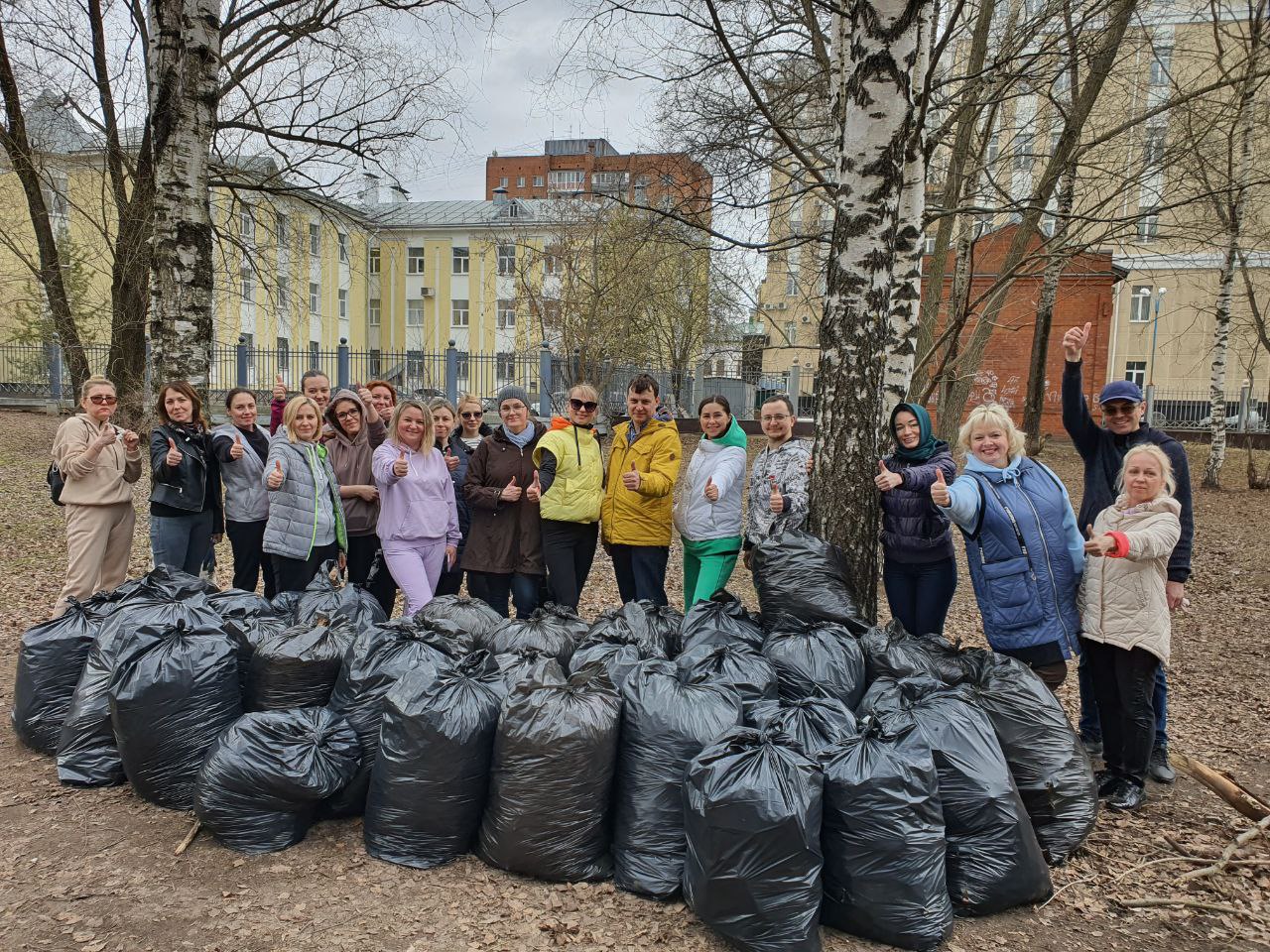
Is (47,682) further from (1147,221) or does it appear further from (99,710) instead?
(1147,221)

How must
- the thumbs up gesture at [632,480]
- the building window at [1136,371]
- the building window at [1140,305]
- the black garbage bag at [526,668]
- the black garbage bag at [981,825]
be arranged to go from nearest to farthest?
the black garbage bag at [981,825], the black garbage bag at [526,668], the thumbs up gesture at [632,480], the building window at [1140,305], the building window at [1136,371]

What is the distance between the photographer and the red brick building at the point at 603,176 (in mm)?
9042

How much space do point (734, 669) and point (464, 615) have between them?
1431 millimetres

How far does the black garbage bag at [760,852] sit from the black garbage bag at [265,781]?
4.54 feet

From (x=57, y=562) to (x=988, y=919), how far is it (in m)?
8.09

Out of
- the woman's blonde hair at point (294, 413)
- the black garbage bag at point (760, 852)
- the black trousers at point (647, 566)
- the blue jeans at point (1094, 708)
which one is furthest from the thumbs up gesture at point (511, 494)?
the blue jeans at point (1094, 708)

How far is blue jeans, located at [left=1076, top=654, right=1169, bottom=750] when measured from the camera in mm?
3838

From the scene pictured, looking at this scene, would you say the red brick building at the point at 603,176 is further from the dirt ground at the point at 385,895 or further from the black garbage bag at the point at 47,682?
the dirt ground at the point at 385,895

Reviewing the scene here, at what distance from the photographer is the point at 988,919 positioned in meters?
2.73

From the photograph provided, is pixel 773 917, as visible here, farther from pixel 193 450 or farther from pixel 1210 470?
pixel 1210 470

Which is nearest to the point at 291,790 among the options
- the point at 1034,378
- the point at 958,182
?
the point at 958,182

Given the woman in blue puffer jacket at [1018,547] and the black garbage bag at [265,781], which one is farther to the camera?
the woman in blue puffer jacket at [1018,547]

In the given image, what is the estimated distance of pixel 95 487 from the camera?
499 cm

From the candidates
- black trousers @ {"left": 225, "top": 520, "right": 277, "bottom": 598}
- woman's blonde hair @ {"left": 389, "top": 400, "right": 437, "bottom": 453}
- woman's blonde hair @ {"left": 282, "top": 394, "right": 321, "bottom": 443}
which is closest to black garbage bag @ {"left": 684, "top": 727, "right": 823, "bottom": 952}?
woman's blonde hair @ {"left": 389, "top": 400, "right": 437, "bottom": 453}
